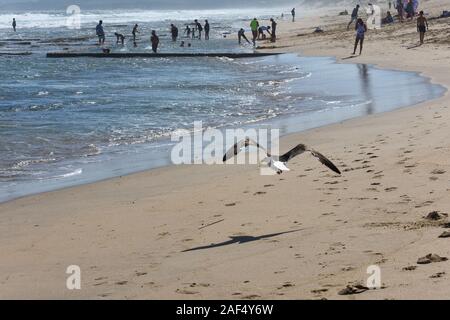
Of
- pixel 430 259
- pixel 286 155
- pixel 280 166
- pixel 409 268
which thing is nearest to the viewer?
pixel 409 268

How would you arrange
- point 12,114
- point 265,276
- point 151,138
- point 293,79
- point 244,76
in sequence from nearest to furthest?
point 265,276 < point 151,138 < point 12,114 < point 293,79 < point 244,76

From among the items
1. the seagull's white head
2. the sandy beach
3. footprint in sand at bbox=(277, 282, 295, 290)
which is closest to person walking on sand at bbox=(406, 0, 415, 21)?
the sandy beach

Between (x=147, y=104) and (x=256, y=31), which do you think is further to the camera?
(x=256, y=31)

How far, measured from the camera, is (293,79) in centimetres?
2581

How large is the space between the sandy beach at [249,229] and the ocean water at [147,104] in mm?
1837

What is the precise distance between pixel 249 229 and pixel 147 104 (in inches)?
534

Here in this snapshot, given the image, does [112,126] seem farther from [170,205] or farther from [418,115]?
[170,205]

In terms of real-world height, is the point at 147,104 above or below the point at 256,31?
below

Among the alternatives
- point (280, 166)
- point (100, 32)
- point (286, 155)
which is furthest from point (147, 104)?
point (100, 32)

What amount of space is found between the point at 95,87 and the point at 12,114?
6886mm

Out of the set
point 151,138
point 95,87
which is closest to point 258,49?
point 95,87

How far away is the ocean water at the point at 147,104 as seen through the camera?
13711 millimetres

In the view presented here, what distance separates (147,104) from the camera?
21.3 m

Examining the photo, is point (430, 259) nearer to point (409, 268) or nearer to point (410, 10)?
point (409, 268)
